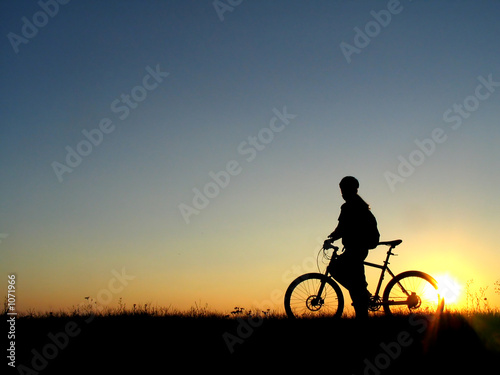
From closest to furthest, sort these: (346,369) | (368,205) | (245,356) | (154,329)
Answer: (346,369), (245,356), (154,329), (368,205)

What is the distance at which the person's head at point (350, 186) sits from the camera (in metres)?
8.77

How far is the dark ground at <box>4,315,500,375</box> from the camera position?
5.93m

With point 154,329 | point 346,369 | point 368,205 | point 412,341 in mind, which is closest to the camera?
point 346,369

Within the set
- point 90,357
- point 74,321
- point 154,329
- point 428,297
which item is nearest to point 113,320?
point 74,321

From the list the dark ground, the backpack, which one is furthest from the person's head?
the dark ground

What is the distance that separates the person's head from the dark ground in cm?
227

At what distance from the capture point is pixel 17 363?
253 inches

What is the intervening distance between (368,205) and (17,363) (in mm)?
6152

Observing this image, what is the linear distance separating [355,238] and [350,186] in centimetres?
97

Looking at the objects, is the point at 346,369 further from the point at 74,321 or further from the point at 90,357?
the point at 74,321

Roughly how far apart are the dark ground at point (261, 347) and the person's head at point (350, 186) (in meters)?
2.27

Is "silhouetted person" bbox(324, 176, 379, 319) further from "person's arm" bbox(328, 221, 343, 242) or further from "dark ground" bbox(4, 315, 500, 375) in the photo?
"dark ground" bbox(4, 315, 500, 375)

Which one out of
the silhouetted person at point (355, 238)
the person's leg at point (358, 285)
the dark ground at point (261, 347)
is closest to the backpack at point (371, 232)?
the silhouetted person at point (355, 238)

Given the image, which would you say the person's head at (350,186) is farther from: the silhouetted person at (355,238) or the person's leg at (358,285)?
the person's leg at (358,285)
